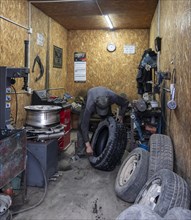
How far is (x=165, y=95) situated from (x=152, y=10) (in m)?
2.05

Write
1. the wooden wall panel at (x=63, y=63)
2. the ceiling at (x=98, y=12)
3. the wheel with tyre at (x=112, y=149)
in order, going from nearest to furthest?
1. the wheel with tyre at (x=112, y=149)
2. the ceiling at (x=98, y=12)
3. the wooden wall panel at (x=63, y=63)

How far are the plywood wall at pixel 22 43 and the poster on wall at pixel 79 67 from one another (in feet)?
1.77

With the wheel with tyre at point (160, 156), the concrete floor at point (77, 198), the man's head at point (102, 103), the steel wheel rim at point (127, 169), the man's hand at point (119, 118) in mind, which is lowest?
the concrete floor at point (77, 198)

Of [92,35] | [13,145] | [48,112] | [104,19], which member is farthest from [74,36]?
[13,145]

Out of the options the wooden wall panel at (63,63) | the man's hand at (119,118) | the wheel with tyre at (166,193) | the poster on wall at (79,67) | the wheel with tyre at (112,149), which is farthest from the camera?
the poster on wall at (79,67)

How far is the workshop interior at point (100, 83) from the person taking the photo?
222 centimetres

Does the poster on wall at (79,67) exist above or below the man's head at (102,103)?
above

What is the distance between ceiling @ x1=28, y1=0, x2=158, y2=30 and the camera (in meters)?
4.23

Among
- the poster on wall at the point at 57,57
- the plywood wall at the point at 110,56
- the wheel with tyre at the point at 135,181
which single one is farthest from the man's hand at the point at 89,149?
the plywood wall at the point at 110,56

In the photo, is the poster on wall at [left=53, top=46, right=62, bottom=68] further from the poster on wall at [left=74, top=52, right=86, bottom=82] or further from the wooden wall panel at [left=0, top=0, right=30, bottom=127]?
the wooden wall panel at [left=0, top=0, right=30, bottom=127]

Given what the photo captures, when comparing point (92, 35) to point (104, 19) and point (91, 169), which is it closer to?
point (104, 19)

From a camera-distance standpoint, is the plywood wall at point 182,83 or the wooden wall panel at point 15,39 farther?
the wooden wall panel at point 15,39

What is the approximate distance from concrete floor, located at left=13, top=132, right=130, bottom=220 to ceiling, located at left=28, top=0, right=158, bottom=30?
268cm

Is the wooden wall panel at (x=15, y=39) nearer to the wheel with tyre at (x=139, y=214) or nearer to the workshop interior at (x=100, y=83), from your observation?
the workshop interior at (x=100, y=83)
